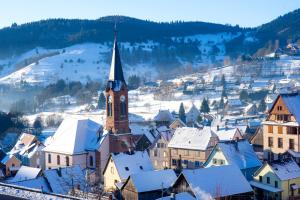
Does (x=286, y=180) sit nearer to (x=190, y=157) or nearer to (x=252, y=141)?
(x=190, y=157)

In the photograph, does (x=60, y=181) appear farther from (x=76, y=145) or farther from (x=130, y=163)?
(x=76, y=145)

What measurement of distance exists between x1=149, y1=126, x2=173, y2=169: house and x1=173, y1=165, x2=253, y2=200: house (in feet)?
74.3

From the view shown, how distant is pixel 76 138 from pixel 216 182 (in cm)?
2647

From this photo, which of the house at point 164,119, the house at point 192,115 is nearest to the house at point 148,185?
the house at point 164,119

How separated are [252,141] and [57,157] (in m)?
23.7

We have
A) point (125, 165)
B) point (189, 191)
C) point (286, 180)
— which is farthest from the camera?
point (125, 165)

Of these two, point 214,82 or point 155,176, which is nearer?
point 155,176

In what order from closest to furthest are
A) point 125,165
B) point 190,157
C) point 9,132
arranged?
point 125,165
point 190,157
point 9,132

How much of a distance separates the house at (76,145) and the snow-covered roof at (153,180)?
17.9m

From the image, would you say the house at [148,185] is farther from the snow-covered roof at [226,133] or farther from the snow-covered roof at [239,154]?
the snow-covered roof at [226,133]

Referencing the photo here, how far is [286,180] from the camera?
42.2 m

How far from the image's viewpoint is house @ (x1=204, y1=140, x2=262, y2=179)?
157 feet

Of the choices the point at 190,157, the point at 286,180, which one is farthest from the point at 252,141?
the point at 286,180

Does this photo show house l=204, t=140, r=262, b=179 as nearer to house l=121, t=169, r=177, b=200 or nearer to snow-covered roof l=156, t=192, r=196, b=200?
house l=121, t=169, r=177, b=200
